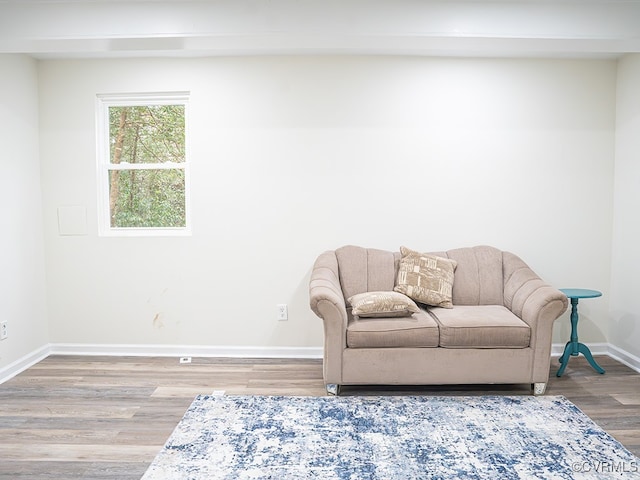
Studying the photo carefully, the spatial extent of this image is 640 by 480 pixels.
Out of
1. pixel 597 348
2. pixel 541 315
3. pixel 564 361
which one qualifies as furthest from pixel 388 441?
pixel 597 348

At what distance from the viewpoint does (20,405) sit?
10.9ft

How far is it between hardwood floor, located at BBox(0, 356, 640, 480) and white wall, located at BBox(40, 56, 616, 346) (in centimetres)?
40

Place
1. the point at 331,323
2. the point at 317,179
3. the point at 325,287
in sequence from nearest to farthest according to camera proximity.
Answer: the point at 331,323
the point at 325,287
the point at 317,179

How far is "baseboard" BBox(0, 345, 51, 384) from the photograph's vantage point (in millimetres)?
3784

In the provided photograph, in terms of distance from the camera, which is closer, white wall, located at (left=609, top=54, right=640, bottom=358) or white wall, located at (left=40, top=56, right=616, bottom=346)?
white wall, located at (left=609, top=54, right=640, bottom=358)

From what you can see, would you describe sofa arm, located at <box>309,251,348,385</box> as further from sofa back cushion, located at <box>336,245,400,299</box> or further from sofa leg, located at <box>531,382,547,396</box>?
sofa leg, located at <box>531,382,547,396</box>

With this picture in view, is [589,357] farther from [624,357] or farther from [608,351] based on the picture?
[608,351]

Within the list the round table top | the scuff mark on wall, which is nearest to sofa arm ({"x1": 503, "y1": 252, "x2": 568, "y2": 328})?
the round table top

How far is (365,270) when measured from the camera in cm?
403

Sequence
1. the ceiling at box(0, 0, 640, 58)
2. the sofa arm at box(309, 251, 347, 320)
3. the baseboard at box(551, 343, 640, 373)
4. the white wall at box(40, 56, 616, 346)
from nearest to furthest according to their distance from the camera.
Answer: the ceiling at box(0, 0, 640, 58) → the sofa arm at box(309, 251, 347, 320) → the baseboard at box(551, 343, 640, 373) → the white wall at box(40, 56, 616, 346)

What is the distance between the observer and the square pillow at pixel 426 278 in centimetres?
383

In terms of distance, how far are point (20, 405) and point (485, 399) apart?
3.07 meters

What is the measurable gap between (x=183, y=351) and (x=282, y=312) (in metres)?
0.92

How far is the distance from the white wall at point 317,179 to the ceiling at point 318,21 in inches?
43.2
